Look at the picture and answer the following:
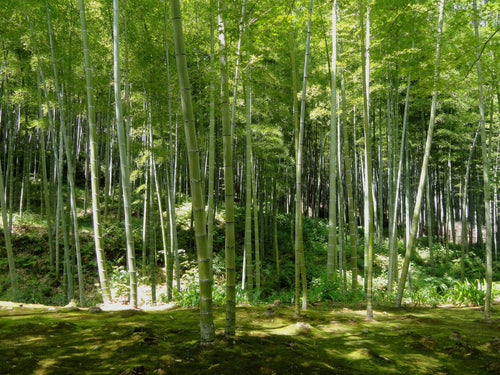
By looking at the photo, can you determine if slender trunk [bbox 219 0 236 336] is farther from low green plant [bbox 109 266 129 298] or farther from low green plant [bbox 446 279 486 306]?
low green plant [bbox 446 279 486 306]

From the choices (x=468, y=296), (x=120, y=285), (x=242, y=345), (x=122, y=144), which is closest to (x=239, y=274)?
(x=120, y=285)

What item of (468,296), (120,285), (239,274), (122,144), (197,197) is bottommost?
(239,274)

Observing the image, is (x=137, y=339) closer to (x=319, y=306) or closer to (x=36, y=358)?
(x=36, y=358)

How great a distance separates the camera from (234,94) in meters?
3.94

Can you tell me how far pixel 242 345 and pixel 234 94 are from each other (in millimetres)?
2933

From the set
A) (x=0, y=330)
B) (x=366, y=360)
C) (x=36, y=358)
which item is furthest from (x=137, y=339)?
(x=366, y=360)

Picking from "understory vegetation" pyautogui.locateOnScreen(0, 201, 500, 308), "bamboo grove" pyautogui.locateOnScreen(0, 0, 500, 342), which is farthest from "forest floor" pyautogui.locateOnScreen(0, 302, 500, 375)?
"understory vegetation" pyautogui.locateOnScreen(0, 201, 500, 308)

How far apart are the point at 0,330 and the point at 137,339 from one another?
3.60ft

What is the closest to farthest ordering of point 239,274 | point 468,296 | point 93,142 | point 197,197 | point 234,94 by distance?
point 197,197 < point 93,142 < point 234,94 < point 468,296 < point 239,274

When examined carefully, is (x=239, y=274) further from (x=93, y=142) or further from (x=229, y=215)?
(x=229, y=215)

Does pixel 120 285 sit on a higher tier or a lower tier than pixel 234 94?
lower

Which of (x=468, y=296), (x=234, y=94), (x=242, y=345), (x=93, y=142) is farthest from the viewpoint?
(x=468, y=296)

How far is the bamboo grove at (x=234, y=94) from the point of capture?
8.78 ft

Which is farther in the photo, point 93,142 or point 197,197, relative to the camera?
point 93,142
